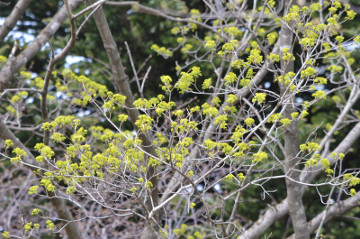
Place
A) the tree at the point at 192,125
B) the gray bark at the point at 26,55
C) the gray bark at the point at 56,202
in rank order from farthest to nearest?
the gray bark at the point at 26,55 → the gray bark at the point at 56,202 → the tree at the point at 192,125

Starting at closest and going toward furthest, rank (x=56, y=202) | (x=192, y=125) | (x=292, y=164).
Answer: (x=192, y=125), (x=56, y=202), (x=292, y=164)

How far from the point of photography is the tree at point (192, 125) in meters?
3.12

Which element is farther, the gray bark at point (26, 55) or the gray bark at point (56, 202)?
the gray bark at point (26, 55)

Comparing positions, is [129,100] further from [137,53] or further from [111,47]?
[137,53]

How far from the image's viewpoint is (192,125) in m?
2.99

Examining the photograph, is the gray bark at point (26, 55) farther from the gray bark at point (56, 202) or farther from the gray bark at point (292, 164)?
the gray bark at point (292, 164)

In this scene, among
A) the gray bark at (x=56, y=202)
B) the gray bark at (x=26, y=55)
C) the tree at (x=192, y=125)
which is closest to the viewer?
the tree at (x=192, y=125)

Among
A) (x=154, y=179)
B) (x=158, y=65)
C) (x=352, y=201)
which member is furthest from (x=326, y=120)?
(x=154, y=179)

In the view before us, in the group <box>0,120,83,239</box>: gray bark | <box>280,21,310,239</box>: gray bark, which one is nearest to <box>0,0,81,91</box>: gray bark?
<box>0,120,83,239</box>: gray bark

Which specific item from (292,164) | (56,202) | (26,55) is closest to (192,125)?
(292,164)

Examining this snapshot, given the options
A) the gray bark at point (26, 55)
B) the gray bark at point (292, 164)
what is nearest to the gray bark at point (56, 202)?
the gray bark at point (26, 55)

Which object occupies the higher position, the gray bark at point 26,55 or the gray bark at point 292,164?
the gray bark at point 26,55

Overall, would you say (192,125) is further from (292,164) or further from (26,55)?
(26,55)

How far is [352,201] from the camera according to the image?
471cm
